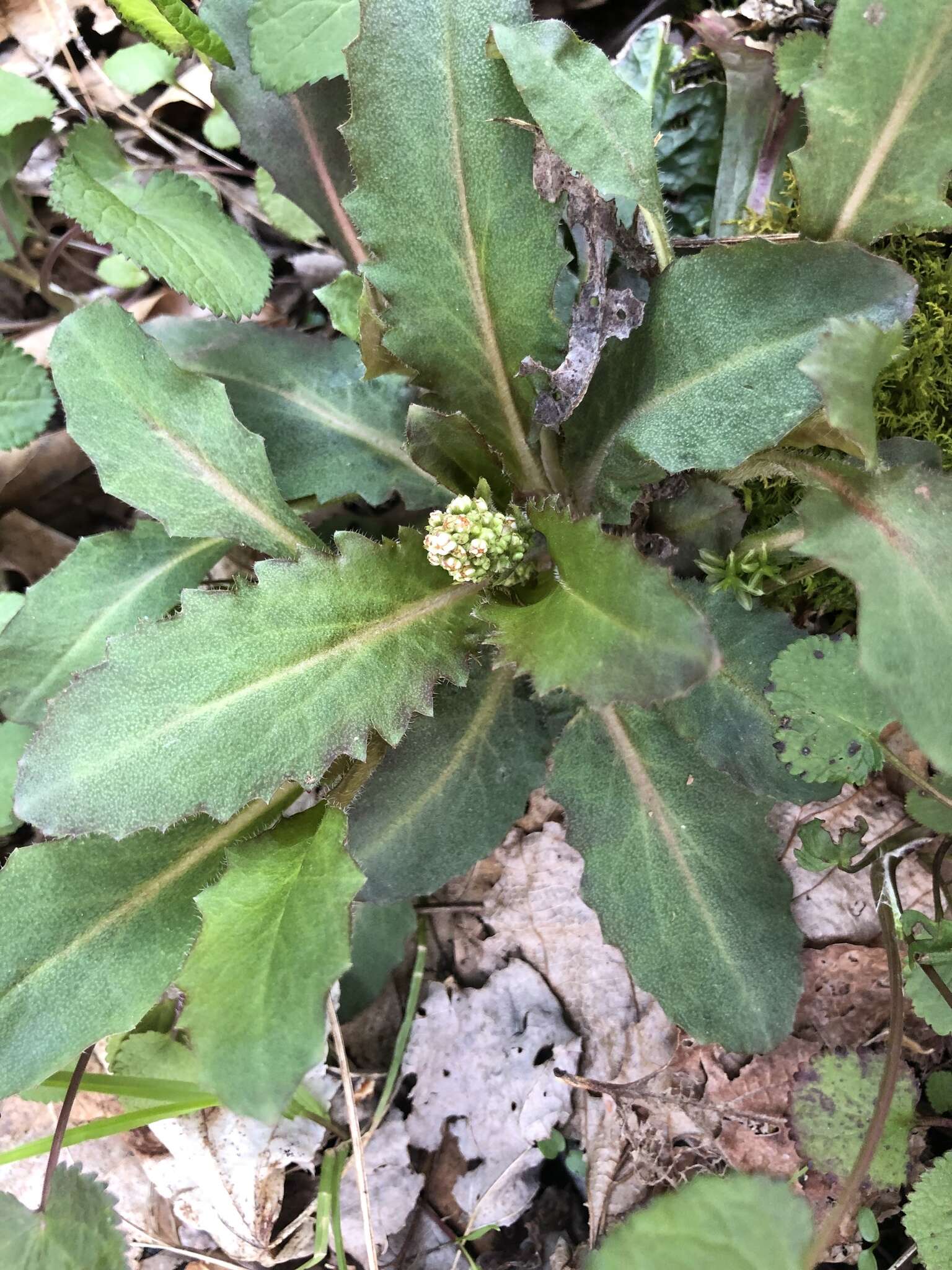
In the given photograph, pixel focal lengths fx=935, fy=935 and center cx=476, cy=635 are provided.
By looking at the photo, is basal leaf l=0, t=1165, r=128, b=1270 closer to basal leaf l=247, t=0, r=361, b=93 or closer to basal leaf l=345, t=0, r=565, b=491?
basal leaf l=345, t=0, r=565, b=491

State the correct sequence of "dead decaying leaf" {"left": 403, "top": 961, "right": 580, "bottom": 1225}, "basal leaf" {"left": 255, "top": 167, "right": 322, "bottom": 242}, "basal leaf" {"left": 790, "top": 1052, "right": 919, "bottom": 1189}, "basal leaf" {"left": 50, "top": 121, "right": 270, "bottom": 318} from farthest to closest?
"basal leaf" {"left": 255, "top": 167, "right": 322, "bottom": 242}
"dead decaying leaf" {"left": 403, "top": 961, "right": 580, "bottom": 1225}
"basal leaf" {"left": 50, "top": 121, "right": 270, "bottom": 318}
"basal leaf" {"left": 790, "top": 1052, "right": 919, "bottom": 1189}

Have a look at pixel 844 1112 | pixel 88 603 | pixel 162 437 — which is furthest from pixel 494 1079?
pixel 162 437

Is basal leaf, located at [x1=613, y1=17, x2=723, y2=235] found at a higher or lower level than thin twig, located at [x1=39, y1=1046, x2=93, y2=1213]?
higher

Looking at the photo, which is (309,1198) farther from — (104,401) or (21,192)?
(21,192)

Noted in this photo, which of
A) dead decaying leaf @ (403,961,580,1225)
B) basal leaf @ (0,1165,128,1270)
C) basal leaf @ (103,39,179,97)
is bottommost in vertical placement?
dead decaying leaf @ (403,961,580,1225)

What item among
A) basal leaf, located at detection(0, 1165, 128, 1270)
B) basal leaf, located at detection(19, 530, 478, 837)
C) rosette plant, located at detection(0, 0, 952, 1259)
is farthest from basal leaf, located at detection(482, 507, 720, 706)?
basal leaf, located at detection(0, 1165, 128, 1270)

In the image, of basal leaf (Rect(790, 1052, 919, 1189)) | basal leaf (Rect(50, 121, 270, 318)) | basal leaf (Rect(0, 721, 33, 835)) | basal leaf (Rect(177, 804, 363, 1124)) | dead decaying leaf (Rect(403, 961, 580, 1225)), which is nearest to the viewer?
basal leaf (Rect(177, 804, 363, 1124))
